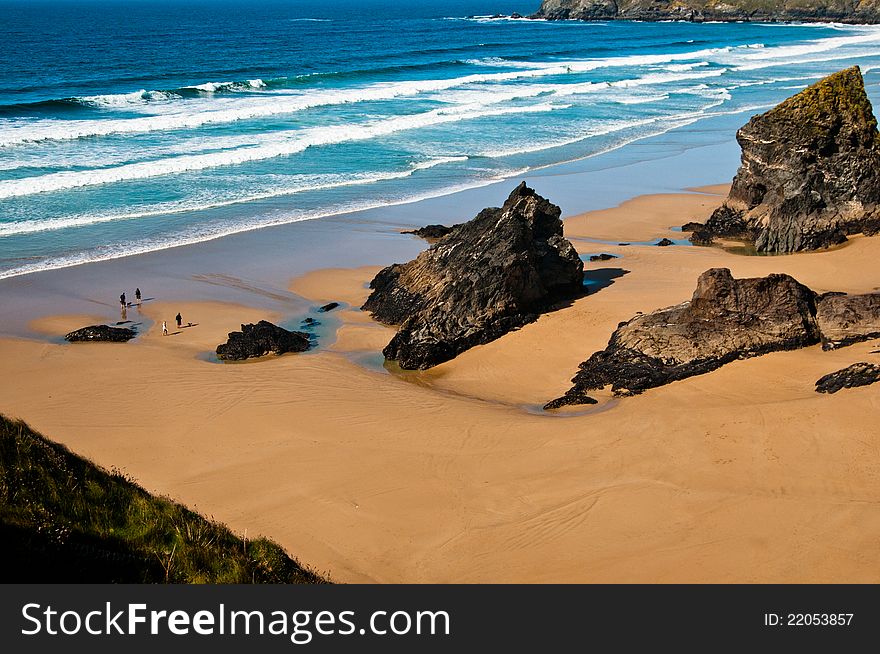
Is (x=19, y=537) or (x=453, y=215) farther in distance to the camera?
(x=453, y=215)

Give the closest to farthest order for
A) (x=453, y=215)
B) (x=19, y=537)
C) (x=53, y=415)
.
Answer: (x=19, y=537), (x=53, y=415), (x=453, y=215)

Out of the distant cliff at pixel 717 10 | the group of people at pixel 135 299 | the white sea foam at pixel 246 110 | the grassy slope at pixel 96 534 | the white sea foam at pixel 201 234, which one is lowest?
the group of people at pixel 135 299

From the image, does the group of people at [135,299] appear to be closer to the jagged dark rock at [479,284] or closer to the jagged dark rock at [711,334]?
the jagged dark rock at [479,284]

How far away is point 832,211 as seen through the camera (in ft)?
84.3

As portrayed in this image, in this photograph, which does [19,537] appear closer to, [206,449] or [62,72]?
[206,449]

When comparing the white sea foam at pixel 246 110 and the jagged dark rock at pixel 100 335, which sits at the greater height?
the white sea foam at pixel 246 110

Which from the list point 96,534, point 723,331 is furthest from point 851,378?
point 96,534

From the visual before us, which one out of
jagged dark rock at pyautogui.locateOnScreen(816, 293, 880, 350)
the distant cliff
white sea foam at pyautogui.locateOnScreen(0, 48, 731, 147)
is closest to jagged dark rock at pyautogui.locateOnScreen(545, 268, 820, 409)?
jagged dark rock at pyautogui.locateOnScreen(816, 293, 880, 350)

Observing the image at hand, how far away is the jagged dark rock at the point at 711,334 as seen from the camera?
1625 cm

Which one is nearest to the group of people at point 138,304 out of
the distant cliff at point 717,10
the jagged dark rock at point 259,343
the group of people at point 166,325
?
the group of people at point 166,325

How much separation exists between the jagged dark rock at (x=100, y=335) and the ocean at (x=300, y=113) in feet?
18.1

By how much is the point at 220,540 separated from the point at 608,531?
4.99m

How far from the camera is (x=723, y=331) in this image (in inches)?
653

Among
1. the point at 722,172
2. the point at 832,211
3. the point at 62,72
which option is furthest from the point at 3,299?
the point at 62,72
